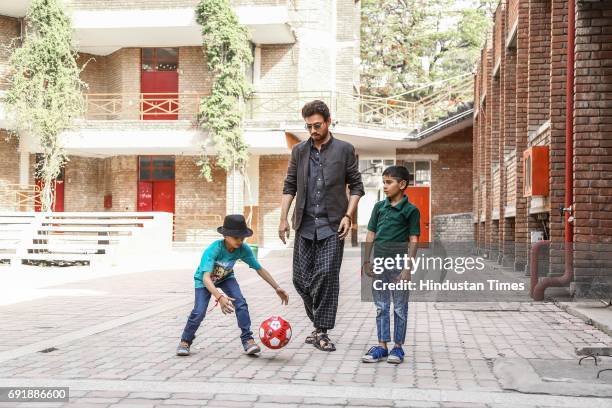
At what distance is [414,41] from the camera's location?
39062 millimetres

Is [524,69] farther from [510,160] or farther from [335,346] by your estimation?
[335,346]

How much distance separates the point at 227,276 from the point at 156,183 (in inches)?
934

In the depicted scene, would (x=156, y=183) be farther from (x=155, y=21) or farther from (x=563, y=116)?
(x=563, y=116)

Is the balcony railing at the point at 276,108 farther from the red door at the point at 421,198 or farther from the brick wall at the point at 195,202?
the red door at the point at 421,198

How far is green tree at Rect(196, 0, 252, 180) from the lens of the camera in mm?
25172

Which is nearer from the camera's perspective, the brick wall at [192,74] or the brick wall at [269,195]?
the brick wall at [192,74]

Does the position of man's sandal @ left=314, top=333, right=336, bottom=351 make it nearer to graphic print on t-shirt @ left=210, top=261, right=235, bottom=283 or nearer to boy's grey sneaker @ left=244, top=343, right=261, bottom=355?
boy's grey sneaker @ left=244, top=343, right=261, bottom=355

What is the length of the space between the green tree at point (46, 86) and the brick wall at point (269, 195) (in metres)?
7.37

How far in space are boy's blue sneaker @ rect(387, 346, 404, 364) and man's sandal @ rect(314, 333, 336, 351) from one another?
626 mm

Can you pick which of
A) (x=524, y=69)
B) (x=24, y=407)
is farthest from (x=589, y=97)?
(x=24, y=407)

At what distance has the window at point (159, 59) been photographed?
2891 cm

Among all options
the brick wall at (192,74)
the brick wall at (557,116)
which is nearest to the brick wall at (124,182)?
the brick wall at (192,74)

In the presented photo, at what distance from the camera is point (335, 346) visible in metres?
6.79

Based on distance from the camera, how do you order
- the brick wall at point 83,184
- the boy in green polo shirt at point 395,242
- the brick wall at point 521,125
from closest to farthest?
the boy in green polo shirt at point 395,242 → the brick wall at point 521,125 → the brick wall at point 83,184
